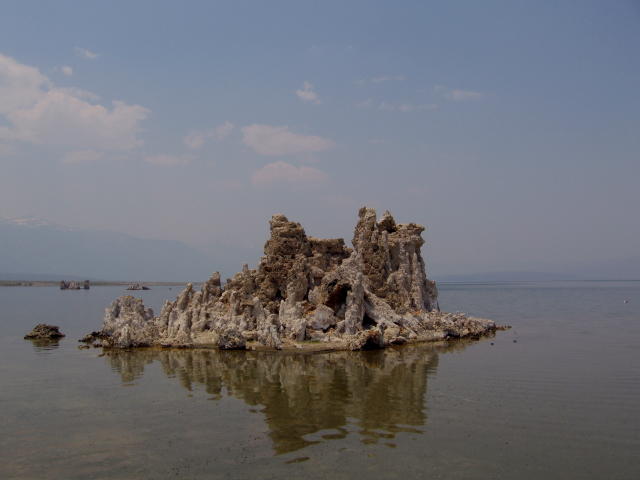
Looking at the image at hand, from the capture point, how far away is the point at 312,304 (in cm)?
A: 4866

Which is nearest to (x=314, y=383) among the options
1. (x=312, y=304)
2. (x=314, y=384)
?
(x=314, y=384)

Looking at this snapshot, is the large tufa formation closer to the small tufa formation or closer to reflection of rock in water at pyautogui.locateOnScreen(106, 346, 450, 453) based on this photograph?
reflection of rock in water at pyautogui.locateOnScreen(106, 346, 450, 453)

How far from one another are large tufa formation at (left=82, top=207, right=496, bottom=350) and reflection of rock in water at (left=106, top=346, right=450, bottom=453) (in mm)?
2685

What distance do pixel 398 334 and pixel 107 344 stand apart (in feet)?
84.4

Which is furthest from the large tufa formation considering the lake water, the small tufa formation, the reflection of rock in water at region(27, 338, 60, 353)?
the small tufa formation

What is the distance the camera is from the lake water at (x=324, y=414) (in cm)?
1788

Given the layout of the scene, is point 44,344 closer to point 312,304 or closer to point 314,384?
point 312,304

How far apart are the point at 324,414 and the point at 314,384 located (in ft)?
20.4

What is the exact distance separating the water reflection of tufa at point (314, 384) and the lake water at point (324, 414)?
0.42ft

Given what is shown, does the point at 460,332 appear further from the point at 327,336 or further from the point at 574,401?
the point at 574,401

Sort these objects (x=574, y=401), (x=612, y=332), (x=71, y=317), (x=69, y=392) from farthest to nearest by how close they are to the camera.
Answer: (x=71, y=317) < (x=612, y=332) < (x=69, y=392) < (x=574, y=401)

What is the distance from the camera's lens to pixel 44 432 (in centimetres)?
2180

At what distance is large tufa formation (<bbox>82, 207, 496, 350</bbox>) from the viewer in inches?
1746

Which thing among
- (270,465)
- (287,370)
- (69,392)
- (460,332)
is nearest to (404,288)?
(460,332)
